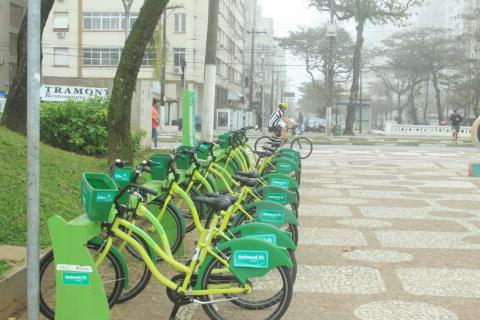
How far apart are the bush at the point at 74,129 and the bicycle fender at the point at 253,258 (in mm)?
9001

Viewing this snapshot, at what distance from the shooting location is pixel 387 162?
18266 millimetres

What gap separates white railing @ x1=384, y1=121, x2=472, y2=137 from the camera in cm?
4444

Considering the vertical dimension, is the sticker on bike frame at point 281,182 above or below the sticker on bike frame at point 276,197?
above

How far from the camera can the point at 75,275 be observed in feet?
13.5

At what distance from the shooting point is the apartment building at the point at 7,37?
51.7m

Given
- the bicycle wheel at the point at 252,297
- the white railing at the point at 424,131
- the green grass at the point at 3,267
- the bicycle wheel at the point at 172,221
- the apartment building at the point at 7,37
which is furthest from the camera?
the apartment building at the point at 7,37

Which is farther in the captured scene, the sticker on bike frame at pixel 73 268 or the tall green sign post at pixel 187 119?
the tall green sign post at pixel 187 119

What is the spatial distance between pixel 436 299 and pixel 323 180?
26.7 ft

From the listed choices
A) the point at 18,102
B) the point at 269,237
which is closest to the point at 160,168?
the point at 269,237

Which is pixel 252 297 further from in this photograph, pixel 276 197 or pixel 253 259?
Result: pixel 276 197

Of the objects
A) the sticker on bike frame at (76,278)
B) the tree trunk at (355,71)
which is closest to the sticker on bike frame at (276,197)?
the sticker on bike frame at (76,278)

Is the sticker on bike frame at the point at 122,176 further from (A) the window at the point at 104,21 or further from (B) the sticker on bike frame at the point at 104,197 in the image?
(A) the window at the point at 104,21

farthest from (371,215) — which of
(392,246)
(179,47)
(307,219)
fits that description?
(179,47)

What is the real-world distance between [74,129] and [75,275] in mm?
8998
